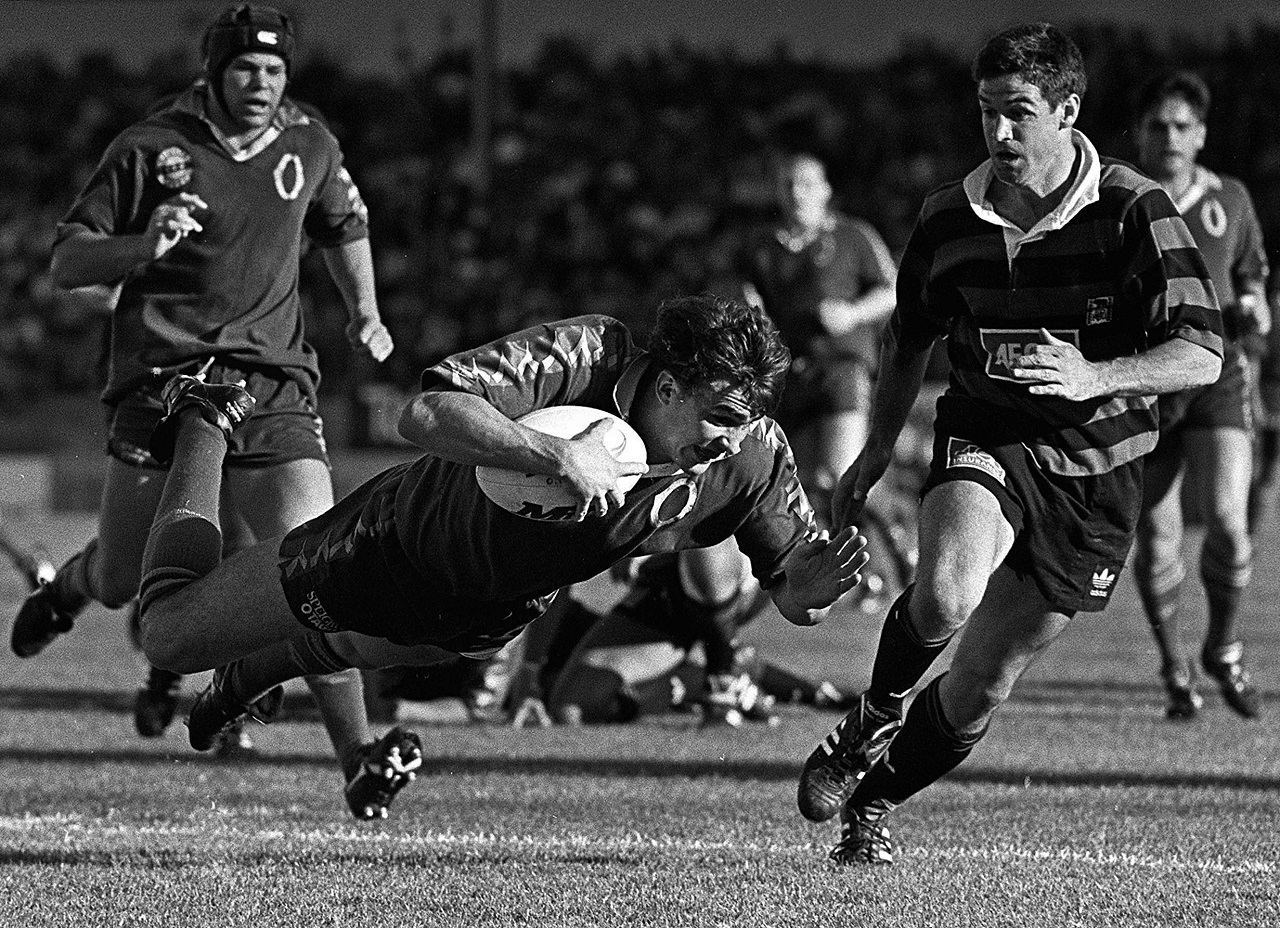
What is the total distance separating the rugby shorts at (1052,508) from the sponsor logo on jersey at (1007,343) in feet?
0.47

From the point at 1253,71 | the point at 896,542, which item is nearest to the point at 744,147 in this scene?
the point at 1253,71

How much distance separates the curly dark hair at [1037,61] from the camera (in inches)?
185

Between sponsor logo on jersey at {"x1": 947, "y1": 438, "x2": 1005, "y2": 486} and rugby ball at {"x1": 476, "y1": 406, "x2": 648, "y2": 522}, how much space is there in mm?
994

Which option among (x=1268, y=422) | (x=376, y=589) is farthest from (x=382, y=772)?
(x=1268, y=422)

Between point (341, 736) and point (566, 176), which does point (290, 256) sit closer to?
point (341, 736)

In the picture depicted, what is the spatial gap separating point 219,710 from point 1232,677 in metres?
4.08

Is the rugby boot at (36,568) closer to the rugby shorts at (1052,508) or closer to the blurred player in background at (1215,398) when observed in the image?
the rugby shorts at (1052,508)

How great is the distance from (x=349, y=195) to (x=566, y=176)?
58.6 feet

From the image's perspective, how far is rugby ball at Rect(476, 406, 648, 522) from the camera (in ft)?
13.2

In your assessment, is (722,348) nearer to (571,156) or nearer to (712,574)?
(712,574)

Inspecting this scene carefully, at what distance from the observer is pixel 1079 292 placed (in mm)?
4781

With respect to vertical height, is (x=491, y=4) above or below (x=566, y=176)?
above

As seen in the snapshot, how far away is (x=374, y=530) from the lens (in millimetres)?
4445

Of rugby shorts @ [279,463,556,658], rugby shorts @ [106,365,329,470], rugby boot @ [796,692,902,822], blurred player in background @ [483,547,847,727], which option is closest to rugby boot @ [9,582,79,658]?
rugby shorts @ [106,365,329,470]
